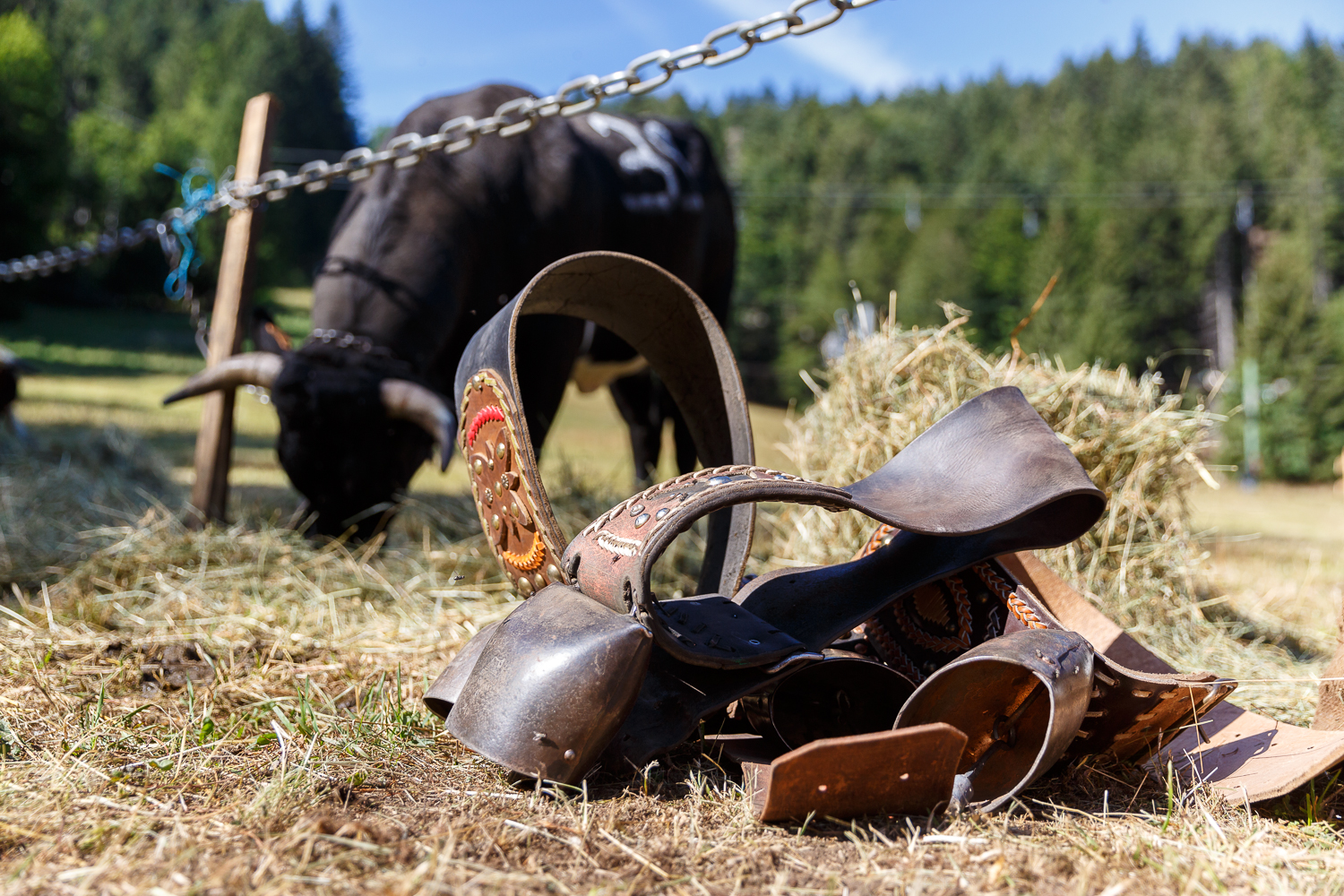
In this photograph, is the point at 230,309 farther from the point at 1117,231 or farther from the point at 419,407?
the point at 1117,231

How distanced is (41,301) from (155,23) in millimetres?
47759

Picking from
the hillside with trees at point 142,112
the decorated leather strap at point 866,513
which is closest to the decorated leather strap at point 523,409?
the decorated leather strap at point 866,513

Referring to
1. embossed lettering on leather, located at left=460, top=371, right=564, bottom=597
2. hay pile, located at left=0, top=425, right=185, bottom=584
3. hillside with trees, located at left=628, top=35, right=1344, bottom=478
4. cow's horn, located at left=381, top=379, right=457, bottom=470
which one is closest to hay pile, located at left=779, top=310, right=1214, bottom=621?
cow's horn, located at left=381, top=379, right=457, bottom=470

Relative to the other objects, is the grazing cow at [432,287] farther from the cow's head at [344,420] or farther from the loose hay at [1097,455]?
the loose hay at [1097,455]

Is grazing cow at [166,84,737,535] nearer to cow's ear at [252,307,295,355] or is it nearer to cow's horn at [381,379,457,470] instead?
cow's horn at [381,379,457,470]

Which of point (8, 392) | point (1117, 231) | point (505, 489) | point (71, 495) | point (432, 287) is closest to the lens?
point (505, 489)

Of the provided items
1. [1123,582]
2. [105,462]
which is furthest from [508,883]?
[105,462]

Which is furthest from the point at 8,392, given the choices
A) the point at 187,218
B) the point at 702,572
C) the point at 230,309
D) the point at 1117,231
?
the point at 1117,231

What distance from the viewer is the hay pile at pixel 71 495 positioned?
3.41 m

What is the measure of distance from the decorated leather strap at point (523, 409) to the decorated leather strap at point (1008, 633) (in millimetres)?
400

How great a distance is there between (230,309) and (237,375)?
1.27 ft

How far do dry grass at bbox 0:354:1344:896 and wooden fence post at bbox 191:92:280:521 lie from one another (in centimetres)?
155

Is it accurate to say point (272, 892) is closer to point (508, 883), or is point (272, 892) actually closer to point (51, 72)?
point (508, 883)

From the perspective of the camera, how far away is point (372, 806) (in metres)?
1.48
